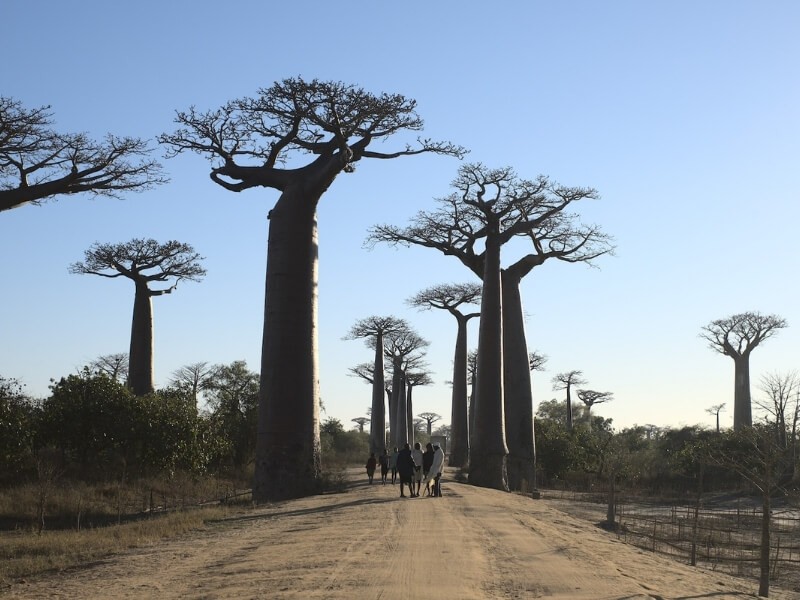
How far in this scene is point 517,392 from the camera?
24.7 metres

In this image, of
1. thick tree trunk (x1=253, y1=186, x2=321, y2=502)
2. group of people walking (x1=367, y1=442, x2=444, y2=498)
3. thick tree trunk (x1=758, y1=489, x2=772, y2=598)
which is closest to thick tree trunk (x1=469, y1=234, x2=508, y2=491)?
group of people walking (x1=367, y1=442, x2=444, y2=498)

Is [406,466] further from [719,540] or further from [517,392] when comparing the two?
[517,392]

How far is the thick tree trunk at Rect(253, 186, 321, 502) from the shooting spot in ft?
49.8

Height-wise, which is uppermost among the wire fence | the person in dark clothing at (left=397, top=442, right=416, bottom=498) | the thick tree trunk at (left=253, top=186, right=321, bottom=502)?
the thick tree trunk at (left=253, top=186, right=321, bottom=502)

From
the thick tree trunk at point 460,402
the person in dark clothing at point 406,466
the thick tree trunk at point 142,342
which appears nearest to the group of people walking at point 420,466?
the person in dark clothing at point 406,466

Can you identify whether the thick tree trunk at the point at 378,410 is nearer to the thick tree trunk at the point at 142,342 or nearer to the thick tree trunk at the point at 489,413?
the thick tree trunk at the point at 142,342

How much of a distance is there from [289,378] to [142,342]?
12.8 metres

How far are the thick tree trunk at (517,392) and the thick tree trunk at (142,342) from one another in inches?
396

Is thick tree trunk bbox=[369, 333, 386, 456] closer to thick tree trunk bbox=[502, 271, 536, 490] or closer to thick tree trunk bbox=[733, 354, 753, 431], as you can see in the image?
thick tree trunk bbox=[733, 354, 753, 431]

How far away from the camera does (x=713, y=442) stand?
29750 millimetres

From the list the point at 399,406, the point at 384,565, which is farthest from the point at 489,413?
the point at 399,406

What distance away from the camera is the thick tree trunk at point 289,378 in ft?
49.8

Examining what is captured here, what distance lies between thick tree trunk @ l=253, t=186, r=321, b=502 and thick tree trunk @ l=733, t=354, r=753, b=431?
27.7 m

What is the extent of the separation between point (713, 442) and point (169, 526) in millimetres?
23174
